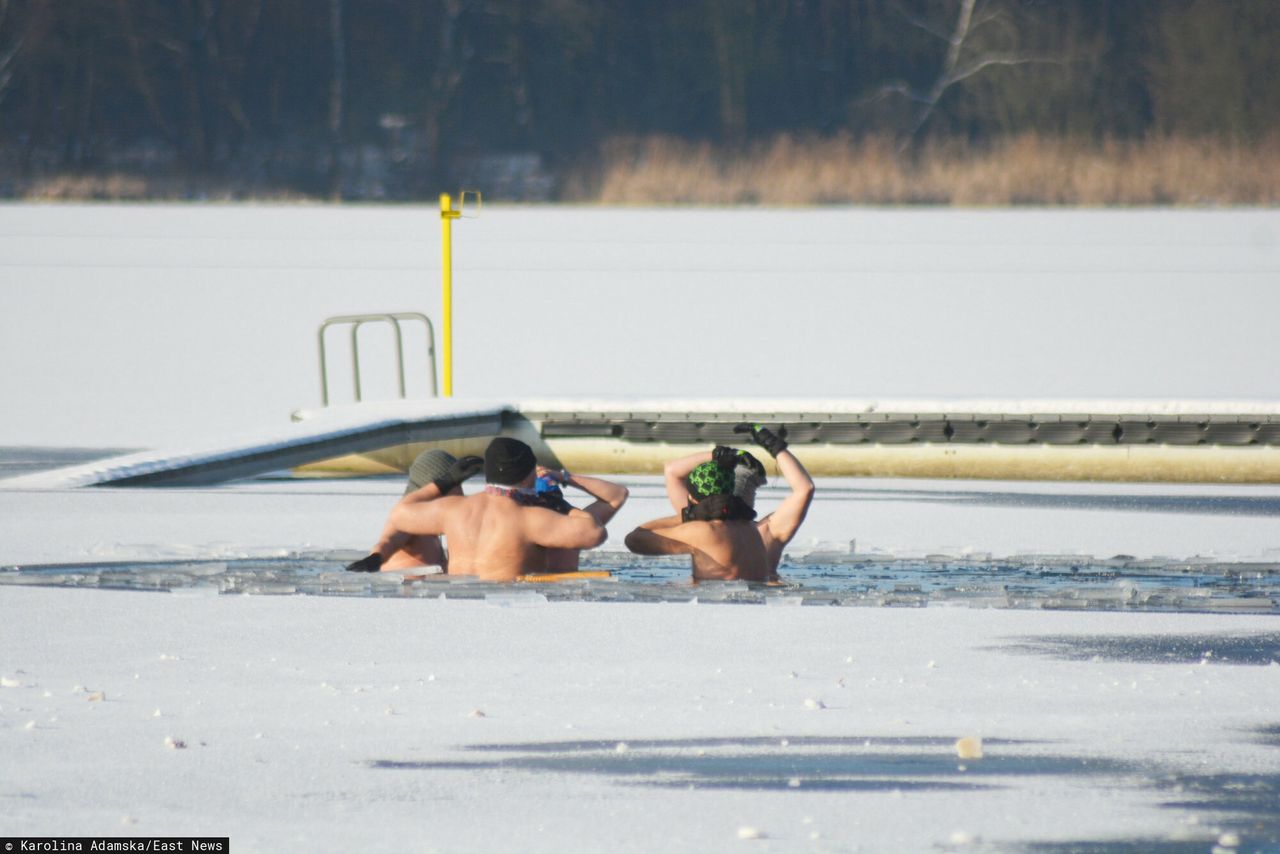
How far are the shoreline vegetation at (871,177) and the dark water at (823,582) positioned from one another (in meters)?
43.8

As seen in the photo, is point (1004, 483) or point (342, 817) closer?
point (342, 817)

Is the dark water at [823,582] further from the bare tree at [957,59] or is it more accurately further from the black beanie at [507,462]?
the bare tree at [957,59]

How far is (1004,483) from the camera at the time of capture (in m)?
15.9

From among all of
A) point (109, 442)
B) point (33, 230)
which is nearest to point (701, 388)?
point (109, 442)

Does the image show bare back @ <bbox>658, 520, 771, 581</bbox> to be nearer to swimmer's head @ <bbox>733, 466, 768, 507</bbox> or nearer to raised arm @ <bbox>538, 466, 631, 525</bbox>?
swimmer's head @ <bbox>733, 466, 768, 507</bbox>

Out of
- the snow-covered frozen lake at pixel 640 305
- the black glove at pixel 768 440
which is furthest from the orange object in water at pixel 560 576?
the snow-covered frozen lake at pixel 640 305

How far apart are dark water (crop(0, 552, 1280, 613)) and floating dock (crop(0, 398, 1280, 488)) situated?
4.36m

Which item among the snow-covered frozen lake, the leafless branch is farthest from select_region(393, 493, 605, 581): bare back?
the leafless branch

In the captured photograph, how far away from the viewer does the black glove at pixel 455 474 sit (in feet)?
33.0

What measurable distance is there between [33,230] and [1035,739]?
161 feet

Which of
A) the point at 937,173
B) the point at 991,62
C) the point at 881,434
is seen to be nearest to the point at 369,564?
the point at 881,434

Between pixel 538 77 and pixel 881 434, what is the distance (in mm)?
58163

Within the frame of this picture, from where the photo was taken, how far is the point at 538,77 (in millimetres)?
73062

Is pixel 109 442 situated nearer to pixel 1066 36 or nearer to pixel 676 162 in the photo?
pixel 676 162
